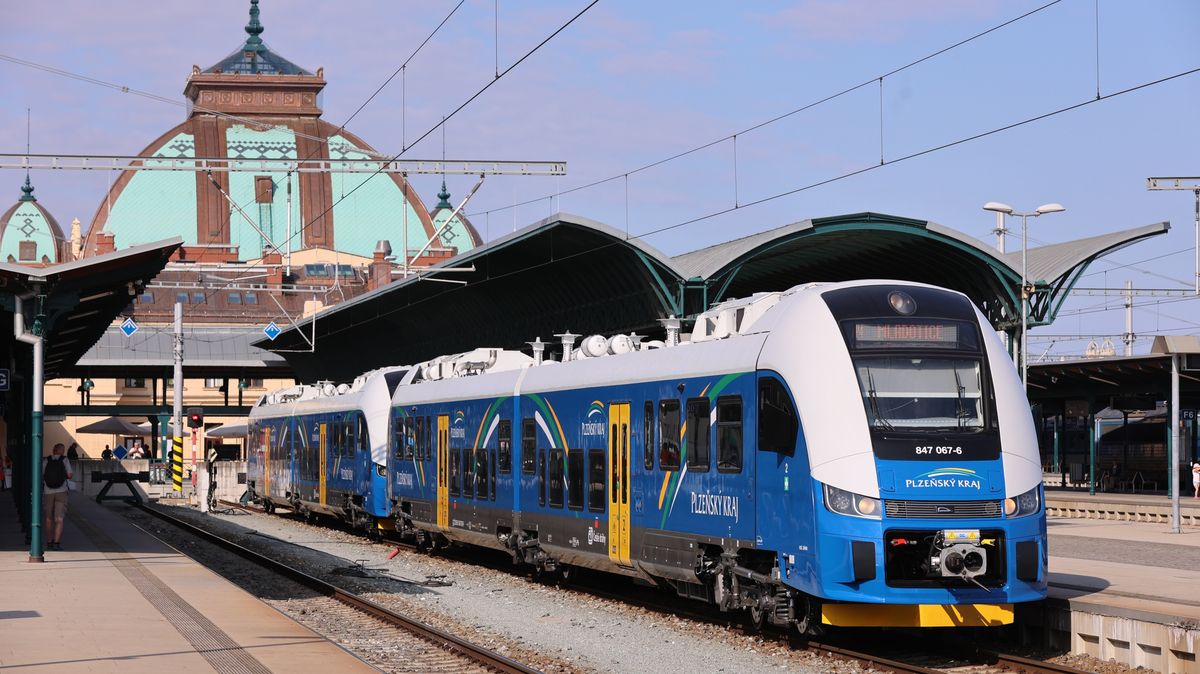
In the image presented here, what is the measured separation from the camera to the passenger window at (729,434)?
16.9 meters

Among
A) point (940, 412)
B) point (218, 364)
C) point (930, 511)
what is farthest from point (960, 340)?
point (218, 364)

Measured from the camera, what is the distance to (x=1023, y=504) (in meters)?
15.3

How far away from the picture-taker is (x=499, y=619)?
1939cm

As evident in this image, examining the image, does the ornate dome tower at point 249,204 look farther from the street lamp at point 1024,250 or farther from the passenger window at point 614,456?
the passenger window at point 614,456

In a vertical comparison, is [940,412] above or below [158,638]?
above

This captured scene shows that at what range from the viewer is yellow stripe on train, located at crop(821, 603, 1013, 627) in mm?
14953

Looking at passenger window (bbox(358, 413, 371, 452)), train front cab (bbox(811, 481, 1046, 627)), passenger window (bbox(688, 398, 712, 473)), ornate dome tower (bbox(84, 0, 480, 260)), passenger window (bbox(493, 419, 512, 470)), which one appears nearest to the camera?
train front cab (bbox(811, 481, 1046, 627))

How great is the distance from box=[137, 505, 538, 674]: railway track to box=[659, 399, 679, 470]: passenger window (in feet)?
11.2

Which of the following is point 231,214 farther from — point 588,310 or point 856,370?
point 856,370

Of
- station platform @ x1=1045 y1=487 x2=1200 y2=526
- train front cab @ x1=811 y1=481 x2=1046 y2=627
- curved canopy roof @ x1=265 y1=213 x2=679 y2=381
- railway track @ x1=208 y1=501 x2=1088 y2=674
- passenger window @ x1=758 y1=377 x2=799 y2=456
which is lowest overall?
station platform @ x1=1045 y1=487 x2=1200 y2=526

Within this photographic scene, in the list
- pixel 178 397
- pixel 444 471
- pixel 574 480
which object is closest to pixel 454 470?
pixel 444 471

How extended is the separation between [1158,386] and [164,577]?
3822 centimetres

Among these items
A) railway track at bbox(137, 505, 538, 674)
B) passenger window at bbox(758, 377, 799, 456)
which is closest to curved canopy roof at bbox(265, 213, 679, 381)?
railway track at bbox(137, 505, 538, 674)

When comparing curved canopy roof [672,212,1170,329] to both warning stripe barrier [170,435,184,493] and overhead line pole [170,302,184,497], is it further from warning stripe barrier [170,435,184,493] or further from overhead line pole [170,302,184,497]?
warning stripe barrier [170,435,184,493]
